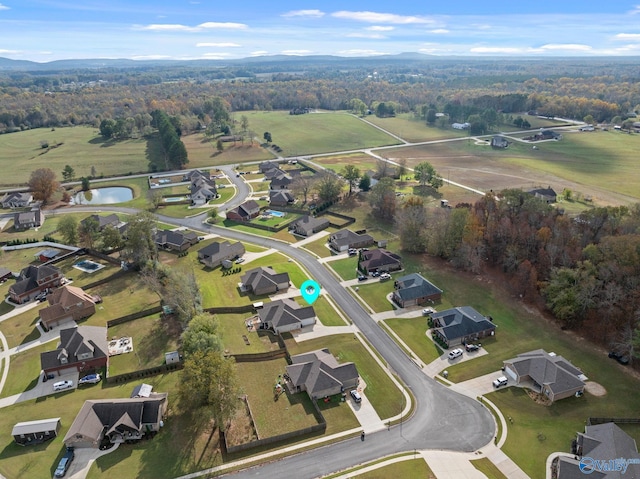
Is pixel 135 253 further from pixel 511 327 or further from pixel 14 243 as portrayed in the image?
pixel 511 327

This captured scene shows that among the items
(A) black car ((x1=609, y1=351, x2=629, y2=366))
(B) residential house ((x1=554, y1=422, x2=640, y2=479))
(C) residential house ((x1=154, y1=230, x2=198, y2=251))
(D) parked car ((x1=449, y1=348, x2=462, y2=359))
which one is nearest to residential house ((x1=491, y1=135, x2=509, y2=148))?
(A) black car ((x1=609, y1=351, x2=629, y2=366))

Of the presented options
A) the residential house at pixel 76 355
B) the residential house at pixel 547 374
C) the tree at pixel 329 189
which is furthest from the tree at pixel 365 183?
the residential house at pixel 76 355

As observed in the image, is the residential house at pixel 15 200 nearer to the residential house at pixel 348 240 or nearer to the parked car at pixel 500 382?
the residential house at pixel 348 240

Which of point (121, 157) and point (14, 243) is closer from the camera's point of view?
point (14, 243)

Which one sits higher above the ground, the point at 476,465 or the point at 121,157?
the point at 121,157

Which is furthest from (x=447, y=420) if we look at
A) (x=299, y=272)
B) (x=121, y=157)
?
(x=121, y=157)

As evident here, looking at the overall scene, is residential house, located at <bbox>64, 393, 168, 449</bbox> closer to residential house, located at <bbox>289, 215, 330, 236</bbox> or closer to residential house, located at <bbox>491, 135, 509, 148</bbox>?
residential house, located at <bbox>289, 215, 330, 236</bbox>

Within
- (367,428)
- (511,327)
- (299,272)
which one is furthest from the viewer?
(299,272)
